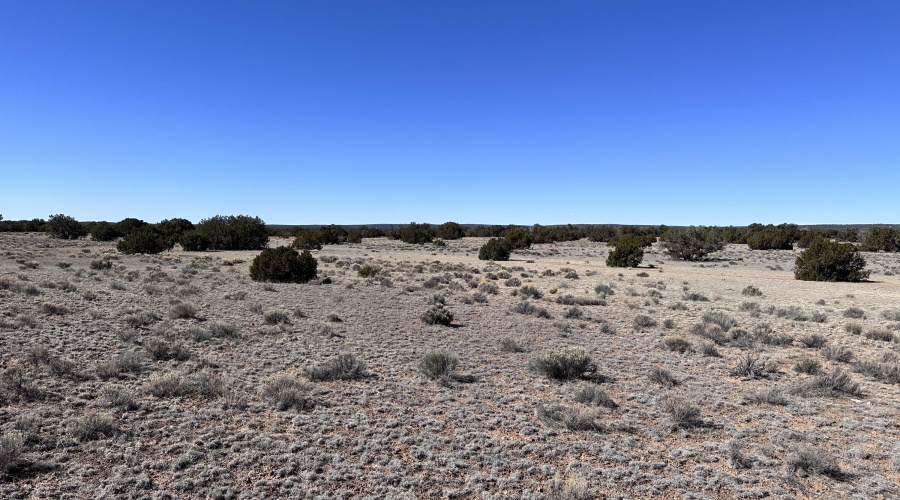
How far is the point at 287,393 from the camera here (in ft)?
22.3

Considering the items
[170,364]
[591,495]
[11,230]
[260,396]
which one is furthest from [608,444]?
[11,230]

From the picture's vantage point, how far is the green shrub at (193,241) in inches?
1667

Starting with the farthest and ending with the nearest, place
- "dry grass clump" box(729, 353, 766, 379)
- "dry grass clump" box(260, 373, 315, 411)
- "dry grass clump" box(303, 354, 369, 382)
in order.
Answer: "dry grass clump" box(729, 353, 766, 379), "dry grass clump" box(303, 354, 369, 382), "dry grass clump" box(260, 373, 315, 411)

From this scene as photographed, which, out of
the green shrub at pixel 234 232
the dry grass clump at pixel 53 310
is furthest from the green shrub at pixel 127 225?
the dry grass clump at pixel 53 310

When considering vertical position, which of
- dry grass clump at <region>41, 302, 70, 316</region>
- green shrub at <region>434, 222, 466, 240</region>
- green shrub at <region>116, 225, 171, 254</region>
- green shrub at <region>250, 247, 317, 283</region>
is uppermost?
green shrub at <region>434, 222, 466, 240</region>

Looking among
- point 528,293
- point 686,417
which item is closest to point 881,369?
point 686,417

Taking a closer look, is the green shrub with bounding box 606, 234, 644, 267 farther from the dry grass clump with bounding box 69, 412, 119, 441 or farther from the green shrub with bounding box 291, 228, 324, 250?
the dry grass clump with bounding box 69, 412, 119, 441

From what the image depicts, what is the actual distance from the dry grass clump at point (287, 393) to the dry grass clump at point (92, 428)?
1.99 m

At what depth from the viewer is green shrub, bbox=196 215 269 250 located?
44.5m

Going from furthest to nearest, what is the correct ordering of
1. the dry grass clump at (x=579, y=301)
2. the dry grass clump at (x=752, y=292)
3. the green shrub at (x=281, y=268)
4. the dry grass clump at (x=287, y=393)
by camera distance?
the green shrub at (x=281, y=268) → the dry grass clump at (x=752, y=292) → the dry grass clump at (x=579, y=301) → the dry grass clump at (x=287, y=393)

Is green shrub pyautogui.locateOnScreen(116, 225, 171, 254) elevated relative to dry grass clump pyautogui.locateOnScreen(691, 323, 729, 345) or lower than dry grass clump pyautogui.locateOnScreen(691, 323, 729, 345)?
elevated

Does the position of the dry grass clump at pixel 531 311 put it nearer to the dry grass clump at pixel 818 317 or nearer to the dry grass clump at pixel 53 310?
the dry grass clump at pixel 818 317

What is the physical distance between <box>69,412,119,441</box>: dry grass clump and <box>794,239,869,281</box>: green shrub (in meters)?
31.9

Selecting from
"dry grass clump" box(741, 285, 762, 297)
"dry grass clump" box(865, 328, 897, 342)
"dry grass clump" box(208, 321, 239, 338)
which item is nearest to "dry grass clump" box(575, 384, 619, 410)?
"dry grass clump" box(208, 321, 239, 338)
